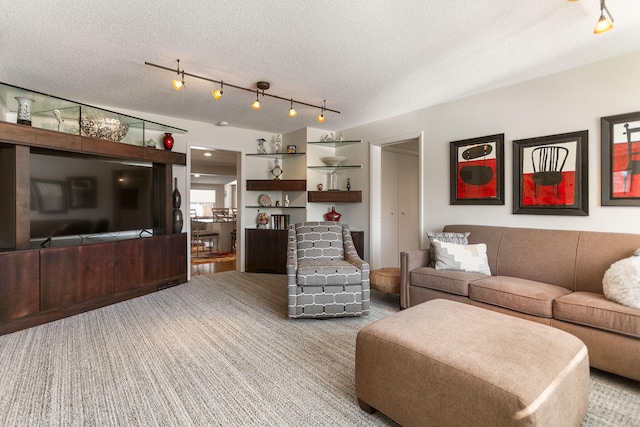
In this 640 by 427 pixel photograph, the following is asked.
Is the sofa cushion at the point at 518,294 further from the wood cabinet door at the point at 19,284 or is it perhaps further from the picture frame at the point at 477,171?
the wood cabinet door at the point at 19,284

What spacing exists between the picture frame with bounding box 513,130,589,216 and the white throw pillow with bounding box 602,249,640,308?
29.4 inches

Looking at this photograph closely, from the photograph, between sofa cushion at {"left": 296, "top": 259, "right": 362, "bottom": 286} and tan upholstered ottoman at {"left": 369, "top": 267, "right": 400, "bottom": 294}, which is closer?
sofa cushion at {"left": 296, "top": 259, "right": 362, "bottom": 286}

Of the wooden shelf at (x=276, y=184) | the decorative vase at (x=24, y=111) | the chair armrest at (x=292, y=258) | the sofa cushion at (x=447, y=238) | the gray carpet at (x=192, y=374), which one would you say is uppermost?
the decorative vase at (x=24, y=111)

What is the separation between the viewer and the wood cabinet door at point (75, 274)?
2.80 metres

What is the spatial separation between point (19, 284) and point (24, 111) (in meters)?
1.59

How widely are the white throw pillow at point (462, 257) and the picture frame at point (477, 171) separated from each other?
0.63m

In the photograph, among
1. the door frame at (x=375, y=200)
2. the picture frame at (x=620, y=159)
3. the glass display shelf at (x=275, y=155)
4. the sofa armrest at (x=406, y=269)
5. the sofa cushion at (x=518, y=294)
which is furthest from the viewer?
the glass display shelf at (x=275, y=155)

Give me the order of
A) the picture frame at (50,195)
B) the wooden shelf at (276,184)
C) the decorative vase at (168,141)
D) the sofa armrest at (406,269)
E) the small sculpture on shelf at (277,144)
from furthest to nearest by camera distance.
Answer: the small sculpture on shelf at (277,144)
the wooden shelf at (276,184)
the decorative vase at (168,141)
the sofa armrest at (406,269)
the picture frame at (50,195)

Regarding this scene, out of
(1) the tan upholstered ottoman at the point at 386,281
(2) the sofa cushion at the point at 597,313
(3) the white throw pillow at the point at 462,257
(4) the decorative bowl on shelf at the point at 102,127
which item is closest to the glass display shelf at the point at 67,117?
(4) the decorative bowl on shelf at the point at 102,127

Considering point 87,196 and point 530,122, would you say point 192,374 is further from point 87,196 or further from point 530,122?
point 530,122

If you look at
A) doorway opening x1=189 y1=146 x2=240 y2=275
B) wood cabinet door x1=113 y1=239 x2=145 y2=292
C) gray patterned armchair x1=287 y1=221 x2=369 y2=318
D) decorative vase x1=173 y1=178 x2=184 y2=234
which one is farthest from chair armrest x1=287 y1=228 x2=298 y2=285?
doorway opening x1=189 y1=146 x2=240 y2=275

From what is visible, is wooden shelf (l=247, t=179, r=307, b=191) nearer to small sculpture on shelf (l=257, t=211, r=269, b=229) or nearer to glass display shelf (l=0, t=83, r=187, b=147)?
small sculpture on shelf (l=257, t=211, r=269, b=229)

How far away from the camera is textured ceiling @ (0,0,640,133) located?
6.28 ft

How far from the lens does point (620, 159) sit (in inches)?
96.3
